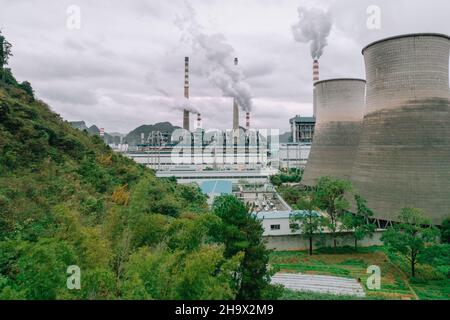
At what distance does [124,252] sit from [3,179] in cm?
779

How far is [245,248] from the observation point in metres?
6.57

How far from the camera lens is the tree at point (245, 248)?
602 cm

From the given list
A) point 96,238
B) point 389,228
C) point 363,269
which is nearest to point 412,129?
point 389,228

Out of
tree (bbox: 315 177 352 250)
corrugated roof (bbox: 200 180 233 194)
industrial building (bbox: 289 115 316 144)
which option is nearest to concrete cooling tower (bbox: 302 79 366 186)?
tree (bbox: 315 177 352 250)

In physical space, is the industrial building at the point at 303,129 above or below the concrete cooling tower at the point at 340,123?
above

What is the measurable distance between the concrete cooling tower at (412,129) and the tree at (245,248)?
31.6 feet

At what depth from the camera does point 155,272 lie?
13.4 ft

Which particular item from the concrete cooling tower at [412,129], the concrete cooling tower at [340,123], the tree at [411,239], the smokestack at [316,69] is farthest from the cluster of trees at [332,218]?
the smokestack at [316,69]

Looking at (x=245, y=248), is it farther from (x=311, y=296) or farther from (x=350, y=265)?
(x=350, y=265)

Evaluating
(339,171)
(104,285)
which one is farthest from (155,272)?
(339,171)

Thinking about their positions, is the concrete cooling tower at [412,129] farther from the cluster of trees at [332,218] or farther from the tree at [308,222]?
the tree at [308,222]

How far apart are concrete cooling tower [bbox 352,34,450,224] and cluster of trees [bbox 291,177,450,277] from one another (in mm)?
928

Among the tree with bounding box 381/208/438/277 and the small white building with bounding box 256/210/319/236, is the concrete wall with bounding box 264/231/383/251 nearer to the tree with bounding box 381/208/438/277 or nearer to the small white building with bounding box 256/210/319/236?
the small white building with bounding box 256/210/319/236
